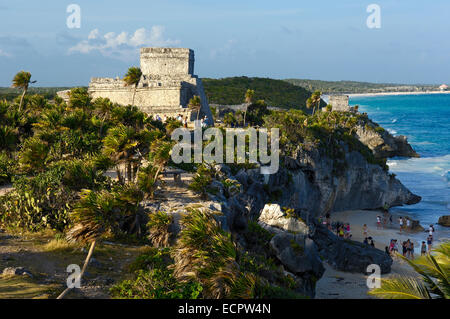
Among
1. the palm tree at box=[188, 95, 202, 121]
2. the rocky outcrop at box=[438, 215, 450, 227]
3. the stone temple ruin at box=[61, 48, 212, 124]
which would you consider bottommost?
the rocky outcrop at box=[438, 215, 450, 227]

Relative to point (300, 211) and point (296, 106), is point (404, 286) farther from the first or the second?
point (296, 106)

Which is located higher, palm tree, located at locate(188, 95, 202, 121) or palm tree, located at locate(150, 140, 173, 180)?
palm tree, located at locate(188, 95, 202, 121)

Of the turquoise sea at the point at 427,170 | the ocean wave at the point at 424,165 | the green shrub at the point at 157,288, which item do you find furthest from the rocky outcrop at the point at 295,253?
the ocean wave at the point at 424,165

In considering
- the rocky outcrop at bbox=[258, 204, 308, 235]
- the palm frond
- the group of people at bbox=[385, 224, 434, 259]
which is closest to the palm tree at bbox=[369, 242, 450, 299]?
the palm frond

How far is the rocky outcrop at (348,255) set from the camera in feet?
77.5

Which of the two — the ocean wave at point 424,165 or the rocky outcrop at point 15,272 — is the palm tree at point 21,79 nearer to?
the rocky outcrop at point 15,272

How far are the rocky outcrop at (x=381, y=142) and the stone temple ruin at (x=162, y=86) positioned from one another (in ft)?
112

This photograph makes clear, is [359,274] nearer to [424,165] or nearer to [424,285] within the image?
[424,285]

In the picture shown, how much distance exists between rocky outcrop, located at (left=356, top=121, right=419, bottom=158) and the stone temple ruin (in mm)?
34063

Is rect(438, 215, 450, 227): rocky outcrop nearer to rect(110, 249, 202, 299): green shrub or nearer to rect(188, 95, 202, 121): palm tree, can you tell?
rect(188, 95, 202, 121): palm tree

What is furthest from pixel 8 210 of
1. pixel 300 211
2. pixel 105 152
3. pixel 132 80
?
pixel 132 80

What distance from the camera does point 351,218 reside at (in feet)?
126

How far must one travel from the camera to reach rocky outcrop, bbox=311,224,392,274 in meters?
23.6

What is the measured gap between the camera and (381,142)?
217 feet
